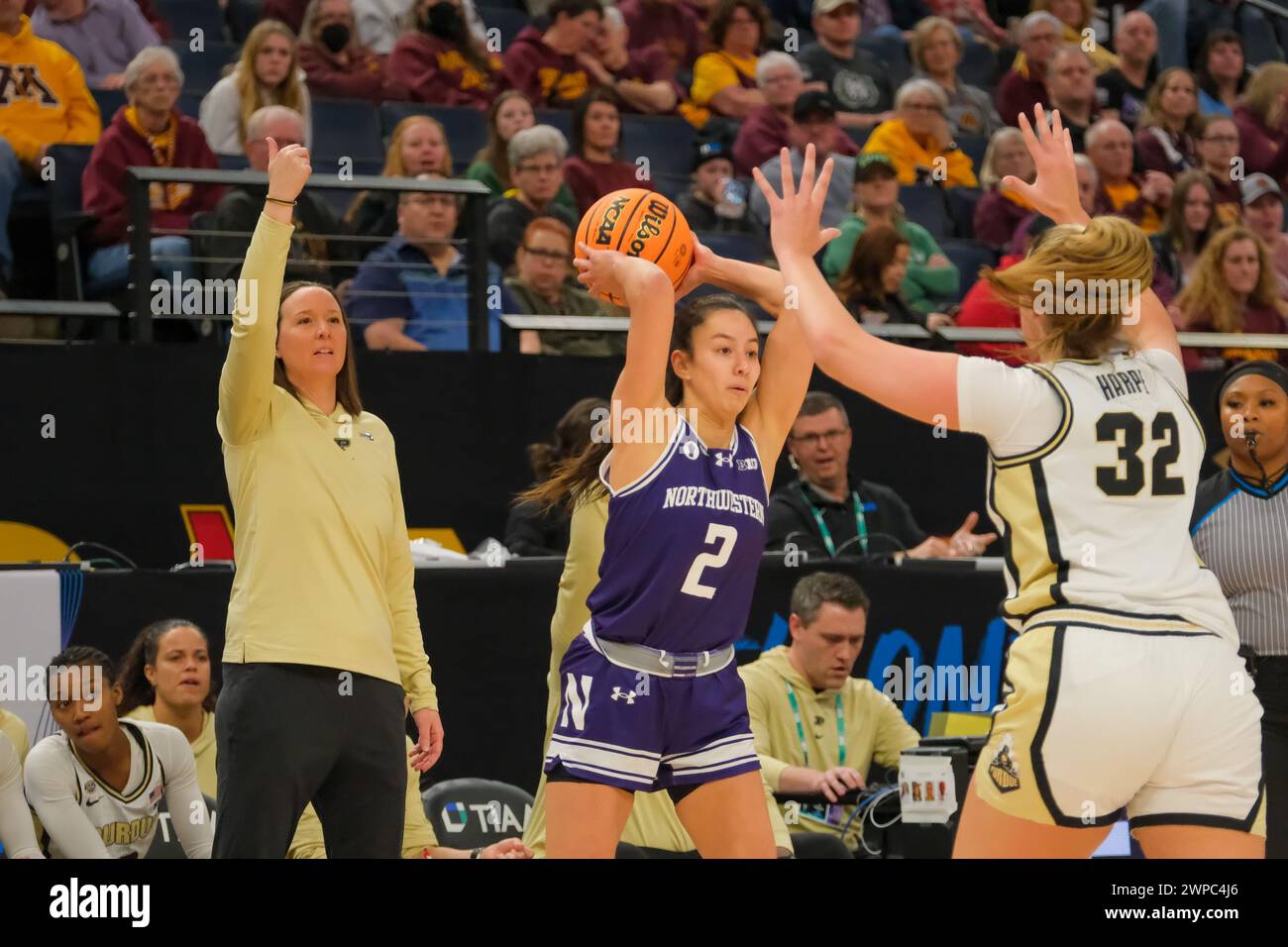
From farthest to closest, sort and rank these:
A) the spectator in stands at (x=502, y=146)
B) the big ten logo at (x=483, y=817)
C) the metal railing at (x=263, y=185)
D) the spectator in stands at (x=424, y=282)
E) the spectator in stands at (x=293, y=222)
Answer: the spectator in stands at (x=502, y=146) < the spectator in stands at (x=424, y=282) < the spectator in stands at (x=293, y=222) < the metal railing at (x=263, y=185) < the big ten logo at (x=483, y=817)

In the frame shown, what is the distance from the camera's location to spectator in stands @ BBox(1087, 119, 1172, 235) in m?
11.3

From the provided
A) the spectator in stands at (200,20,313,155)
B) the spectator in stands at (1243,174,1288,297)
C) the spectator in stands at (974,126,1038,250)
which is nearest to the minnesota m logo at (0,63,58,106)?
the spectator in stands at (200,20,313,155)

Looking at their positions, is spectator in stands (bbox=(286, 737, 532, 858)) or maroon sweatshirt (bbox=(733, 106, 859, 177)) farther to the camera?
maroon sweatshirt (bbox=(733, 106, 859, 177))

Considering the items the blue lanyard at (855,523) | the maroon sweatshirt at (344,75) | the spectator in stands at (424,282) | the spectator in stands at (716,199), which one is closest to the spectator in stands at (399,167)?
the spectator in stands at (424,282)

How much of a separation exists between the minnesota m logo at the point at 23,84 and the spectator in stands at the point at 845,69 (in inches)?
192

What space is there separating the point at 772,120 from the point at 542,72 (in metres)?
1.39

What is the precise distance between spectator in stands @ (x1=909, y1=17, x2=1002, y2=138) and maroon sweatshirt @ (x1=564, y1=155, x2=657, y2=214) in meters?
2.94

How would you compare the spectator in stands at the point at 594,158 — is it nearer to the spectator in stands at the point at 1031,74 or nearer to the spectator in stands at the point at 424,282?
the spectator in stands at the point at 424,282

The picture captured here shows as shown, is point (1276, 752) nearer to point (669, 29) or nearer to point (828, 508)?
point (828, 508)

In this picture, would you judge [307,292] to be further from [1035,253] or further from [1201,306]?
[1201,306]

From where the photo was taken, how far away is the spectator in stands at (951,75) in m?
11.9

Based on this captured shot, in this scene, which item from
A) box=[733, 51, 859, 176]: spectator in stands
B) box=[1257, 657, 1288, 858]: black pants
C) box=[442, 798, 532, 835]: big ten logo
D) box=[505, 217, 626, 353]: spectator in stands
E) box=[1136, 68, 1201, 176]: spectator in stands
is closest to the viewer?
box=[1257, 657, 1288, 858]: black pants

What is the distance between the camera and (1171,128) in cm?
1207

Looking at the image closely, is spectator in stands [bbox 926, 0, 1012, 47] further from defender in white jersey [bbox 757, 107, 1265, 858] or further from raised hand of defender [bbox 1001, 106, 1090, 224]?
defender in white jersey [bbox 757, 107, 1265, 858]
